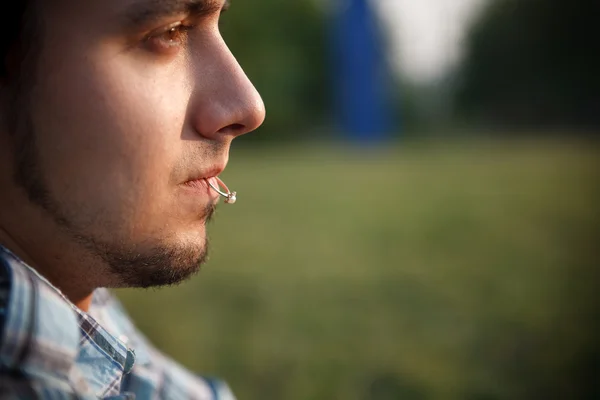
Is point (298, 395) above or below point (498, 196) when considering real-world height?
below

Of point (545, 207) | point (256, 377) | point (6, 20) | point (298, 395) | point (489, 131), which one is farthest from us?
point (489, 131)

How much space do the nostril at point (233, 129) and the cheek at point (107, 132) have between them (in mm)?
111

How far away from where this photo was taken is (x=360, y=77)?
856 inches

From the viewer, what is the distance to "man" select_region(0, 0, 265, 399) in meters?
1.05

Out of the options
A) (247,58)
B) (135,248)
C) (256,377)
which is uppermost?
(247,58)

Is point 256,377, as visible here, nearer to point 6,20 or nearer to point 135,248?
point 135,248

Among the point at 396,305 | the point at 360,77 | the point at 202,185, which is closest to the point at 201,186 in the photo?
the point at 202,185

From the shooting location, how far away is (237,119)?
3.93ft

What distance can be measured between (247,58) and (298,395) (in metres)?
26.0

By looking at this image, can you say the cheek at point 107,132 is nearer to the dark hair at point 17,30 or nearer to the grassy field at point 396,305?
the dark hair at point 17,30

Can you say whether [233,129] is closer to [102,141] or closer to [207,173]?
[207,173]

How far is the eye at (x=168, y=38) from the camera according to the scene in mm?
1106

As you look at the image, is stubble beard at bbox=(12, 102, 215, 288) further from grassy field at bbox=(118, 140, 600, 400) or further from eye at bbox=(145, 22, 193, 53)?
grassy field at bbox=(118, 140, 600, 400)

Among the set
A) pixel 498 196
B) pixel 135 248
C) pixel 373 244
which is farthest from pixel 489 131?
pixel 135 248
